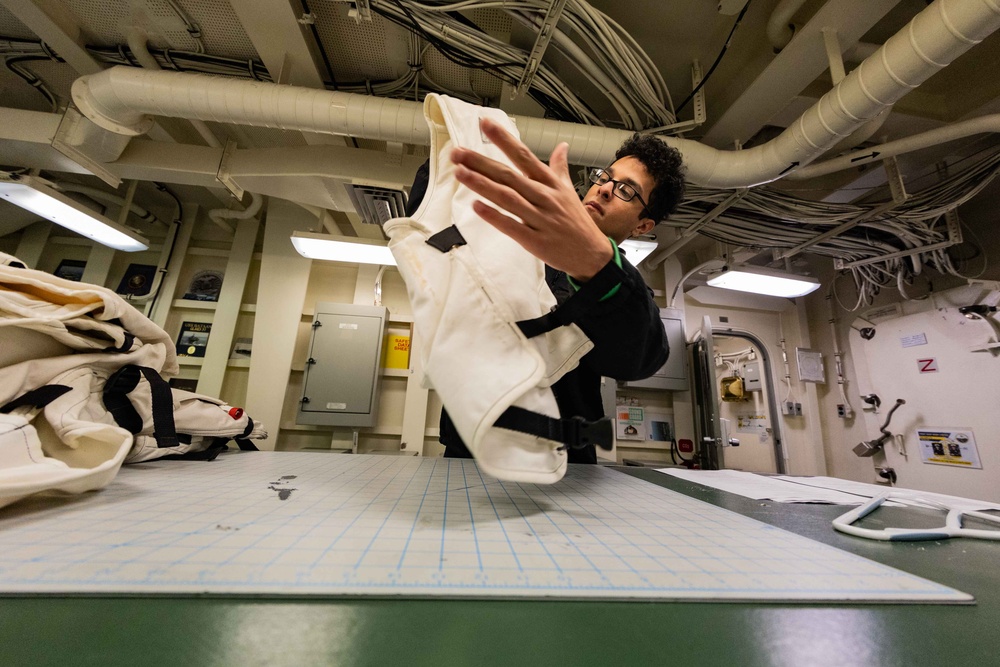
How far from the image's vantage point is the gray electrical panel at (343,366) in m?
2.64

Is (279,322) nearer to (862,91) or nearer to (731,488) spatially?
(731,488)

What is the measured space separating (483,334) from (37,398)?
774mm

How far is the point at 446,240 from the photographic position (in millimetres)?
617

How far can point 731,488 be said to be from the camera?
981 mm

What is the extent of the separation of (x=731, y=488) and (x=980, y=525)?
43 centimetres

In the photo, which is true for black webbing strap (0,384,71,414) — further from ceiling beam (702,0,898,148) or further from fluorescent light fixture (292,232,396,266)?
ceiling beam (702,0,898,148)

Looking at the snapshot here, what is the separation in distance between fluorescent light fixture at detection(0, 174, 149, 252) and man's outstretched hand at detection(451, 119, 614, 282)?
9.75 ft

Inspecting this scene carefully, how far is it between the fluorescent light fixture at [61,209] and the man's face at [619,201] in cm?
302

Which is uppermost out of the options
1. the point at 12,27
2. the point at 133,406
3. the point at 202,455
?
the point at 12,27

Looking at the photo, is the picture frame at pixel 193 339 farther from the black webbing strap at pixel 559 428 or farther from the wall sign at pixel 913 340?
the wall sign at pixel 913 340

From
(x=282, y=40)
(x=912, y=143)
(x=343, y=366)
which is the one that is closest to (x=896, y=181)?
(x=912, y=143)

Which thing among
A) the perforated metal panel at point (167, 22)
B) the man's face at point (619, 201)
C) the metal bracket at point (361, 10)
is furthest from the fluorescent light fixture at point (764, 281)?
the perforated metal panel at point (167, 22)

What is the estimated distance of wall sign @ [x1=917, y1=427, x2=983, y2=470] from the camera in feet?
7.74

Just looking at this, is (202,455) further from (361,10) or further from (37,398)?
(361,10)
